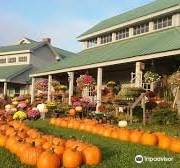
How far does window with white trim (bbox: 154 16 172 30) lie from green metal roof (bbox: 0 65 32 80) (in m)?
18.1

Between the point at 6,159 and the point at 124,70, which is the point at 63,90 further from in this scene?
the point at 6,159

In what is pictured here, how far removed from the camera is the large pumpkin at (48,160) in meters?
7.14

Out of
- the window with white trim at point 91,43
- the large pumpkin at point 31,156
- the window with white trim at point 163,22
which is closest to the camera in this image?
the large pumpkin at point 31,156

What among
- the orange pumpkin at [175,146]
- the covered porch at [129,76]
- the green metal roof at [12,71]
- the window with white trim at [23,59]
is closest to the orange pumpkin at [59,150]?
the orange pumpkin at [175,146]

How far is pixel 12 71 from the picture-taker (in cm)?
3981

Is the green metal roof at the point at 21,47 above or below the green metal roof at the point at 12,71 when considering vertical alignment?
above

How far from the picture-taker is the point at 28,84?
4012 cm

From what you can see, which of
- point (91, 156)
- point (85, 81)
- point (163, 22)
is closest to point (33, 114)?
point (85, 81)

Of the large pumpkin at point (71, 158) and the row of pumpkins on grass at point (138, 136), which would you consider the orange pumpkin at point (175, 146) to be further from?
the large pumpkin at point (71, 158)

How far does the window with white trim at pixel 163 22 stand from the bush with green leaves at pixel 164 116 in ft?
23.8

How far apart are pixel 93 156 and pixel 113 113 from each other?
11156 millimetres

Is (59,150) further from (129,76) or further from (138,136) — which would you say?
(129,76)

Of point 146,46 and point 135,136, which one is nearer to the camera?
point 135,136

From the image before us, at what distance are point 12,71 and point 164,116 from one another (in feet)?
83.8
